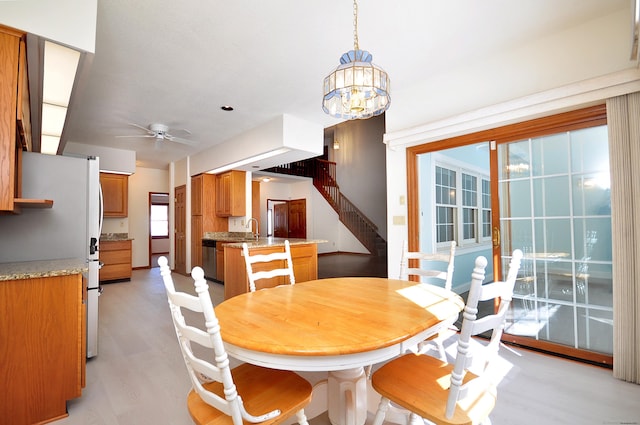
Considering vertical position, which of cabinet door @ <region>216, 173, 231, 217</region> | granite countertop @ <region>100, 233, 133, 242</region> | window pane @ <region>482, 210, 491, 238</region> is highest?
cabinet door @ <region>216, 173, 231, 217</region>

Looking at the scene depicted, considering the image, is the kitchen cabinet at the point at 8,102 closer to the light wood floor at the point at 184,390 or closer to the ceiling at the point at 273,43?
the ceiling at the point at 273,43

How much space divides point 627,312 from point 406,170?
86.9 inches

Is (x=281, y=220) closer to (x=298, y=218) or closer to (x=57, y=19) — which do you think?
(x=298, y=218)

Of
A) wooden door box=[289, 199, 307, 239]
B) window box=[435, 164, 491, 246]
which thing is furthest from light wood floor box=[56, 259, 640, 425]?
wooden door box=[289, 199, 307, 239]

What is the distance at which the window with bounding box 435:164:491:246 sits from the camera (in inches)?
155

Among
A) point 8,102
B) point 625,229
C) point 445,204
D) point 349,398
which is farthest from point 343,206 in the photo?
point 8,102

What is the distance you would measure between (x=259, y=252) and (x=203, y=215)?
312 centimetres

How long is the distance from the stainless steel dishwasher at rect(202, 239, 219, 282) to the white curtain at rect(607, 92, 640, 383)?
18.4ft

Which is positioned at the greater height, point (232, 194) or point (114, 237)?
point (232, 194)

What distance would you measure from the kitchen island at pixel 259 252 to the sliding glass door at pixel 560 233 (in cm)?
235

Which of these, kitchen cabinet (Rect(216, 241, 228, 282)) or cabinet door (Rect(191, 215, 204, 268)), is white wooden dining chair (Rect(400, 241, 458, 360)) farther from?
cabinet door (Rect(191, 215, 204, 268))

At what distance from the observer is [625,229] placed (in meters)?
2.21

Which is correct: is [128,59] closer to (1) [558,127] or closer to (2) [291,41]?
(2) [291,41]

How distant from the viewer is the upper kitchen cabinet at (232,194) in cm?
605
